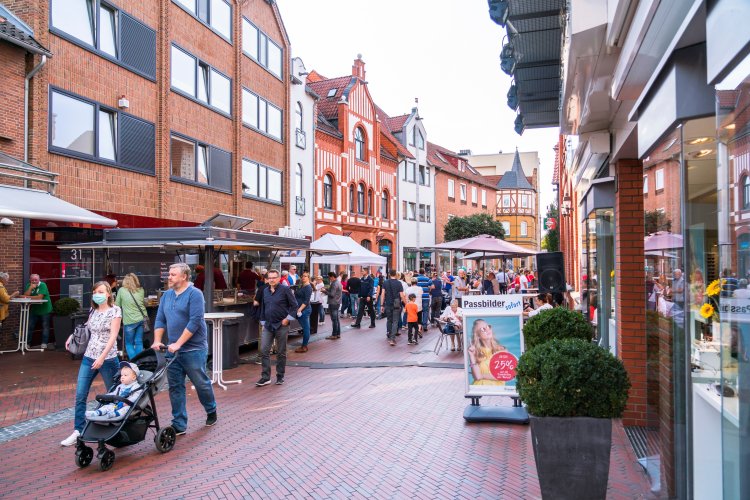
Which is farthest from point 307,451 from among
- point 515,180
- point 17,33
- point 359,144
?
point 515,180

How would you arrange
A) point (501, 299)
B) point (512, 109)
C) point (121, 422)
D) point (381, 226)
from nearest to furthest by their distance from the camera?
point (121, 422)
point (501, 299)
point (512, 109)
point (381, 226)

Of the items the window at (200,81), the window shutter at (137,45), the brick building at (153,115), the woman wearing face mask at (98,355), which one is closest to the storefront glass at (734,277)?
the woman wearing face mask at (98,355)

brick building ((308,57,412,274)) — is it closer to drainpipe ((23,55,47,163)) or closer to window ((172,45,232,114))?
window ((172,45,232,114))

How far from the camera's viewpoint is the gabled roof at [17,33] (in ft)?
43.3

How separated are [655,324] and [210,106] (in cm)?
1925

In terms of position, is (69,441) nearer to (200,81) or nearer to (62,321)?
(62,321)

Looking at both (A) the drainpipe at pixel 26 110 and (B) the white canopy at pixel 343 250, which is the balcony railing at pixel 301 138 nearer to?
(B) the white canopy at pixel 343 250

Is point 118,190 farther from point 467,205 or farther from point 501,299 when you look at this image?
point 467,205

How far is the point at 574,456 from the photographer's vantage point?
4.50m

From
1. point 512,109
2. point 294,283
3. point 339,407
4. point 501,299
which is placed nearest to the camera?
point 501,299

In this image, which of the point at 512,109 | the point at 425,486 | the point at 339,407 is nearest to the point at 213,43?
the point at 512,109

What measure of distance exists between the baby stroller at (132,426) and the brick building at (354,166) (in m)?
24.6

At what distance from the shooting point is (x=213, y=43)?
2220 cm

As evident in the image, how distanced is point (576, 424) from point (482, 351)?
3.17 m
